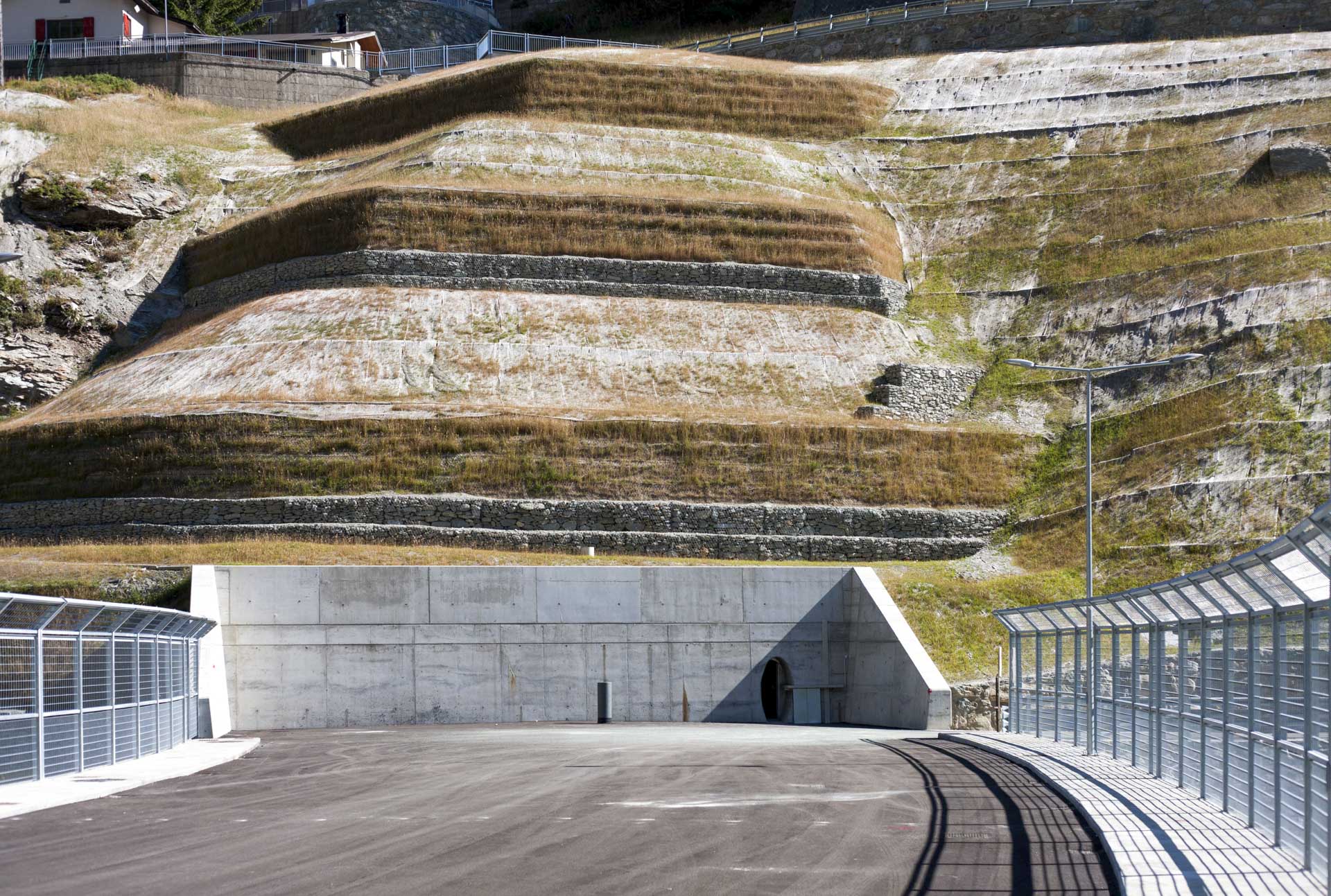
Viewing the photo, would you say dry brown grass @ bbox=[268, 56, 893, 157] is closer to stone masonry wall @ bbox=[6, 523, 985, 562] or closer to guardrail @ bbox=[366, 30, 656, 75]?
guardrail @ bbox=[366, 30, 656, 75]

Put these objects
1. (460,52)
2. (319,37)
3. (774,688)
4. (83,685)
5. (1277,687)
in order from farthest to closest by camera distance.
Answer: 1. (460,52)
2. (319,37)
3. (774,688)
4. (83,685)
5. (1277,687)

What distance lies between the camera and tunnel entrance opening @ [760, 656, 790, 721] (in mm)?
40188

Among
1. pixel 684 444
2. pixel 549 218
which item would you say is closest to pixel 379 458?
pixel 684 444

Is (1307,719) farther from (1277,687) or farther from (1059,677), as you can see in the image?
(1059,677)

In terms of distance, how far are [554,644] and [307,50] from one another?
6636 cm

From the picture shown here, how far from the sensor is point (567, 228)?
63.0 metres

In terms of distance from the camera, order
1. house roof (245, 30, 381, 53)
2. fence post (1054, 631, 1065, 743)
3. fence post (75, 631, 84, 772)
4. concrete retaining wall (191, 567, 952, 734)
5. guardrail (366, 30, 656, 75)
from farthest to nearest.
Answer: guardrail (366, 30, 656, 75), house roof (245, 30, 381, 53), concrete retaining wall (191, 567, 952, 734), fence post (1054, 631, 1065, 743), fence post (75, 631, 84, 772)

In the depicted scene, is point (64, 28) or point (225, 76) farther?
point (64, 28)

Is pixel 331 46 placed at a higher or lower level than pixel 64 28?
higher

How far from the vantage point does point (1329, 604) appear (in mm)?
11000

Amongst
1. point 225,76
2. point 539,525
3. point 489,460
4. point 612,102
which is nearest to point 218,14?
point 225,76

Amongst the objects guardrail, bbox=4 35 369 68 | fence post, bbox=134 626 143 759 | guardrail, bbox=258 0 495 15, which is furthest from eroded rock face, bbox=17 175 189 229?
fence post, bbox=134 626 143 759

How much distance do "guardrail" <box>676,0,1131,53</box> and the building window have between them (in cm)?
3731

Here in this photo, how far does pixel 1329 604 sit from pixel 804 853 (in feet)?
18.0
